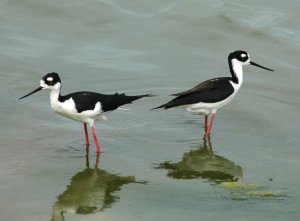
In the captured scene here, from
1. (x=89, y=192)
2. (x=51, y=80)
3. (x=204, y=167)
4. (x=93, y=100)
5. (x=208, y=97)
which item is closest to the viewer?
(x=89, y=192)

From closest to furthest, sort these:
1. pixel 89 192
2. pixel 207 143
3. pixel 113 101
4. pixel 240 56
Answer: pixel 89 192
pixel 113 101
pixel 207 143
pixel 240 56

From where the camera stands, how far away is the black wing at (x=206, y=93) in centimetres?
1096

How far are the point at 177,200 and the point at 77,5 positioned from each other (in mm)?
9863

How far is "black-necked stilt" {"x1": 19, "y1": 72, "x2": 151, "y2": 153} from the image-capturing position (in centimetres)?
1015

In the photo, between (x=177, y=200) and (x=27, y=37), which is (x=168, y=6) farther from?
(x=177, y=200)

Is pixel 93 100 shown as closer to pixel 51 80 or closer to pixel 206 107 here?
pixel 51 80

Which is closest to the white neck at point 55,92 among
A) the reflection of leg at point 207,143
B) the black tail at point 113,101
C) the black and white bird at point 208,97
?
the black tail at point 113,101

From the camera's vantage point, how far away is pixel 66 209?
8.38 meters

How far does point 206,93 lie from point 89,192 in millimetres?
2908

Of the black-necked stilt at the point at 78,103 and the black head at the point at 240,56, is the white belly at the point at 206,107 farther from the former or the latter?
the black-necked stilt at the point at 78,103

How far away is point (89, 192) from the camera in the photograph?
29.5 ft

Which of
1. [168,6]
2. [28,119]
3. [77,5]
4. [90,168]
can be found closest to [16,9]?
[77,5]

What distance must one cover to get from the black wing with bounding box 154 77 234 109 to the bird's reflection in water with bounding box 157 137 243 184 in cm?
81

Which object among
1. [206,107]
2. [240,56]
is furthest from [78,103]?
[240,56]
